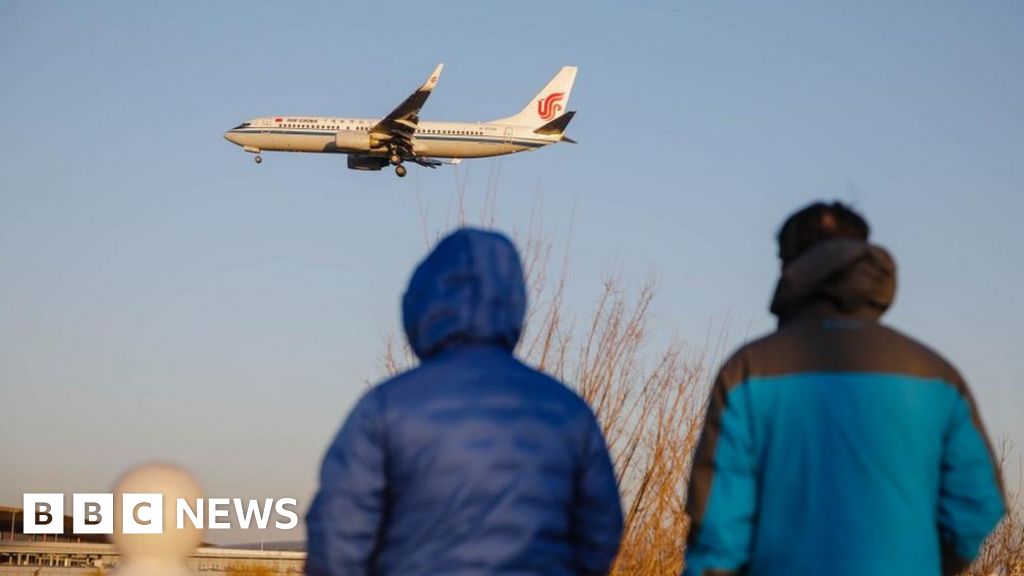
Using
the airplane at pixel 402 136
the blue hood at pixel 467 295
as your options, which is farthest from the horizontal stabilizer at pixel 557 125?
the blue hood at pixel 467 295

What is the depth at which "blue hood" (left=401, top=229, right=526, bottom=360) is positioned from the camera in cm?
273

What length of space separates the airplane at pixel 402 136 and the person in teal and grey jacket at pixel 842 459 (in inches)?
1366

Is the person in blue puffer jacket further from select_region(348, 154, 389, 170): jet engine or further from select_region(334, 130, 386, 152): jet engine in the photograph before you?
select_region(334, 130, 386, 152): jet engine

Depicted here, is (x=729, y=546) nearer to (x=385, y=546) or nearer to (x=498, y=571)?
(x=498, y=571)

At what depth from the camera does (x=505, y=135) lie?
41938mm

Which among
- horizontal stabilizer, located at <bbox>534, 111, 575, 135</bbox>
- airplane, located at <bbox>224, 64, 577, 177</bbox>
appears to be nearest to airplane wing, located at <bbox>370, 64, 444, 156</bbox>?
airplane, located at <bbox>224, 64, 577, 177</bbox>

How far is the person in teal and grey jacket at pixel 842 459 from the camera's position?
2.64 metres

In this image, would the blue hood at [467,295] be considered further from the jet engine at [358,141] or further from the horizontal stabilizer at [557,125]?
the horizontal stabilizer at [557,125]

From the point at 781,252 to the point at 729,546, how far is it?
2.14 feet

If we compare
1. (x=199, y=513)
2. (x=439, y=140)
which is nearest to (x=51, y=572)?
(x=199, y=513)

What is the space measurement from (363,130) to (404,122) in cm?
291

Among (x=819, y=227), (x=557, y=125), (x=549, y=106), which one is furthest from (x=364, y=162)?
(x=819, y=227)

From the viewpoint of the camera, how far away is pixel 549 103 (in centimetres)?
5072

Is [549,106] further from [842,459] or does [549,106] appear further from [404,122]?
[842,459]
